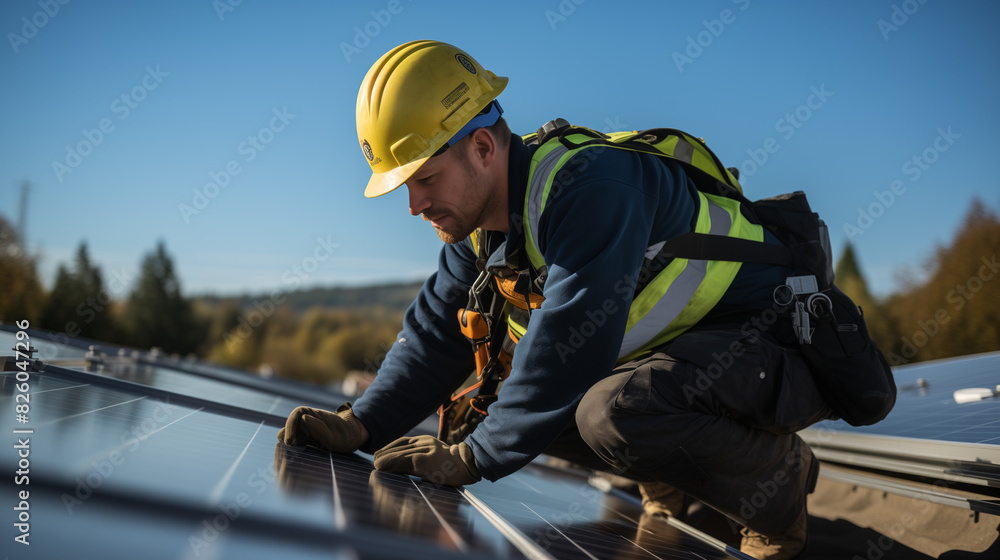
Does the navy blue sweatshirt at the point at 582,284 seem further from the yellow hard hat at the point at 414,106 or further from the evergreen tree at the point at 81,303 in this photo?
the evergreen tree at the point at 81,303

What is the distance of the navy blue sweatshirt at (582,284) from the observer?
6.89 ft

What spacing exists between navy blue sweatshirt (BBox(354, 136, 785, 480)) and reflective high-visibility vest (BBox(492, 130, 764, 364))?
0.05 meters

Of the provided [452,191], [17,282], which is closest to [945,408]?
[452,191]

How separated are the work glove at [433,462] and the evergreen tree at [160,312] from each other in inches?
2053

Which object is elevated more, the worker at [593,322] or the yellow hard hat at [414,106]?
the yellow hard hat at [414,106]

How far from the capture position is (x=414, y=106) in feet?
8.21

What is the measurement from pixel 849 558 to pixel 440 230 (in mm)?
2055

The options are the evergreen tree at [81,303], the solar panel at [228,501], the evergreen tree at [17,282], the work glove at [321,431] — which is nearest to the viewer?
the solar panel at [228,501]

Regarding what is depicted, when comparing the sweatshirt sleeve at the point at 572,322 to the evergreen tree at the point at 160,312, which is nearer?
the sweatshirt sleeve at the point at 572,322

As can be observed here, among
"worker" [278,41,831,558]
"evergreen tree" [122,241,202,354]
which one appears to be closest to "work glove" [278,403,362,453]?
"worker" [278,41,831,558]

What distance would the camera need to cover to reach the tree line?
101 feet

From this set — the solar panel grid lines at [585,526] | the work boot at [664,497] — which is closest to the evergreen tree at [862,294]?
the work boot at [664,497]

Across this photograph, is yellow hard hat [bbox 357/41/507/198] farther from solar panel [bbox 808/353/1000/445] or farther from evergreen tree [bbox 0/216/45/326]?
evergreen tree [bbox 0/216/45/326]

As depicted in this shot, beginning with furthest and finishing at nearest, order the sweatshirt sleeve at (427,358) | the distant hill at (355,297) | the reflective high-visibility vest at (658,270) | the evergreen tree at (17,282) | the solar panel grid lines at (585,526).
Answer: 1. the distant hill at (355,297)
2. the evergreen tree at (17,282)
3. the sweatshirt sleeve at (427,358)
4. the reflective high-visibility vest at (658,270)
5. the solar panel grid lines at (585,526)
